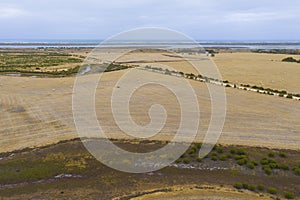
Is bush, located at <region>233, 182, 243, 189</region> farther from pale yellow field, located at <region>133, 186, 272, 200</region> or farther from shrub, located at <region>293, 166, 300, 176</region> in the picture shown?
shrub, located at <region>293, 166, 300, 176</region>

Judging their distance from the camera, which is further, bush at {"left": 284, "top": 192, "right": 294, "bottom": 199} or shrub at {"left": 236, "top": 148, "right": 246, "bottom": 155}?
shrub at {"left": 236, "top": 148, "right": 246, "bottom": 155}

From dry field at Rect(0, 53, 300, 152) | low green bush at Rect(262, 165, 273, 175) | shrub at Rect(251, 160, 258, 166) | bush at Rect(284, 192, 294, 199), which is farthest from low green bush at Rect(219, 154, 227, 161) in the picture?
bush at Rect(284, 192, 294, 199)

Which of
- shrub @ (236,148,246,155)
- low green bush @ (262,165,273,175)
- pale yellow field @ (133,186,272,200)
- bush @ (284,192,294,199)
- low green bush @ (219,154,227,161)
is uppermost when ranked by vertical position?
shrub @ (236,148,246,155)

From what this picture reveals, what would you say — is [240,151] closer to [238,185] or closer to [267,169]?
[267,169]

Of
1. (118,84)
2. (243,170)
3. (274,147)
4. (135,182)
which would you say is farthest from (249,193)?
(118,84)

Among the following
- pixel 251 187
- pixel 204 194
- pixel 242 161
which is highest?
pixel 242 161

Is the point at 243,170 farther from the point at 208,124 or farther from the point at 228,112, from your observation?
the point at 228,112

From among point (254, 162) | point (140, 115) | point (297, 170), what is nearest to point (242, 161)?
point (254, 162)

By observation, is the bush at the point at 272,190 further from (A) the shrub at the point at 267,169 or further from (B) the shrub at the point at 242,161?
(B) the shrub at the point at 242,161

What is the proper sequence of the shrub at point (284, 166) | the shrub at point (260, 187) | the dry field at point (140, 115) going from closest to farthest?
the shrub at point (260, 187), the shrub at point (284, 166), the dry field at point (140, 115)

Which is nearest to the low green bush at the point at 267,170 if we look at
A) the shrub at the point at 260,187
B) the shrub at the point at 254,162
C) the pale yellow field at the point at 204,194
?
the shrub at the point at 254,162

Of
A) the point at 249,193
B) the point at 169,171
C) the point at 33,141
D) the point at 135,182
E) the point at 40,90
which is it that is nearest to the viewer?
the point at 249,193
